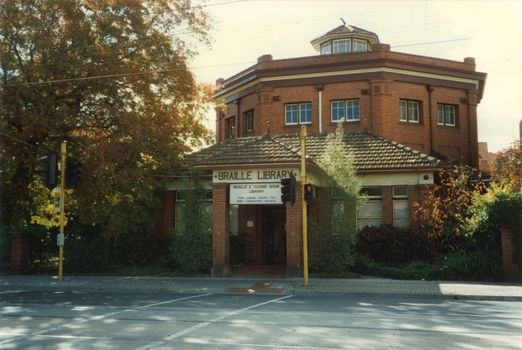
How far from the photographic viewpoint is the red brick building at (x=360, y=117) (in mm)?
22234

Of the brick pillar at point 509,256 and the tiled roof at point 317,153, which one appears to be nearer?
the brick pillar at point 509,256

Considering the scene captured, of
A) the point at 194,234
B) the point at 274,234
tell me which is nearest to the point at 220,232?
the point at 194,234

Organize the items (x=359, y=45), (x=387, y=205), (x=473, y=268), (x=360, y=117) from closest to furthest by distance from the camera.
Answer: (x=473, y=268)
(x=387, y=205)
(x=360, y=117)
(x=359, y=45)

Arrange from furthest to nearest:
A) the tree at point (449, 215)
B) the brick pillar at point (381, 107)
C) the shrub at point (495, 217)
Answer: the brick pillar at point (381, 107) < the tree at point (449, 215) < the shrub at point (495, 217)

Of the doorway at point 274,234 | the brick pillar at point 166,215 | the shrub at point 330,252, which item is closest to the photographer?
the shrub at point 330,252

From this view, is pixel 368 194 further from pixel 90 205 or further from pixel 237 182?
pixel 90 205

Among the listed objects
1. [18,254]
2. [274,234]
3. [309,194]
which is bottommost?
[18,254]

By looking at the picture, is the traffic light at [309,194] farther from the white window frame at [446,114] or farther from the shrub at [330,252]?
the white window frame at [446,114]

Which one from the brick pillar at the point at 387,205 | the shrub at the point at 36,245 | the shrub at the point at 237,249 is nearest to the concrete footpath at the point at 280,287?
the shrub at the point at 36,245

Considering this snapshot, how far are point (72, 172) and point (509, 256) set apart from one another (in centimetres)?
1501

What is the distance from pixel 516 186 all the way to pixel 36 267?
772 inches

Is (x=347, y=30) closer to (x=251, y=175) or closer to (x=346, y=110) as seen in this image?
(x=346, y=110)

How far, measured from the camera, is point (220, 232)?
20938 mm

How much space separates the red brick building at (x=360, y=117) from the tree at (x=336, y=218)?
122 cm
